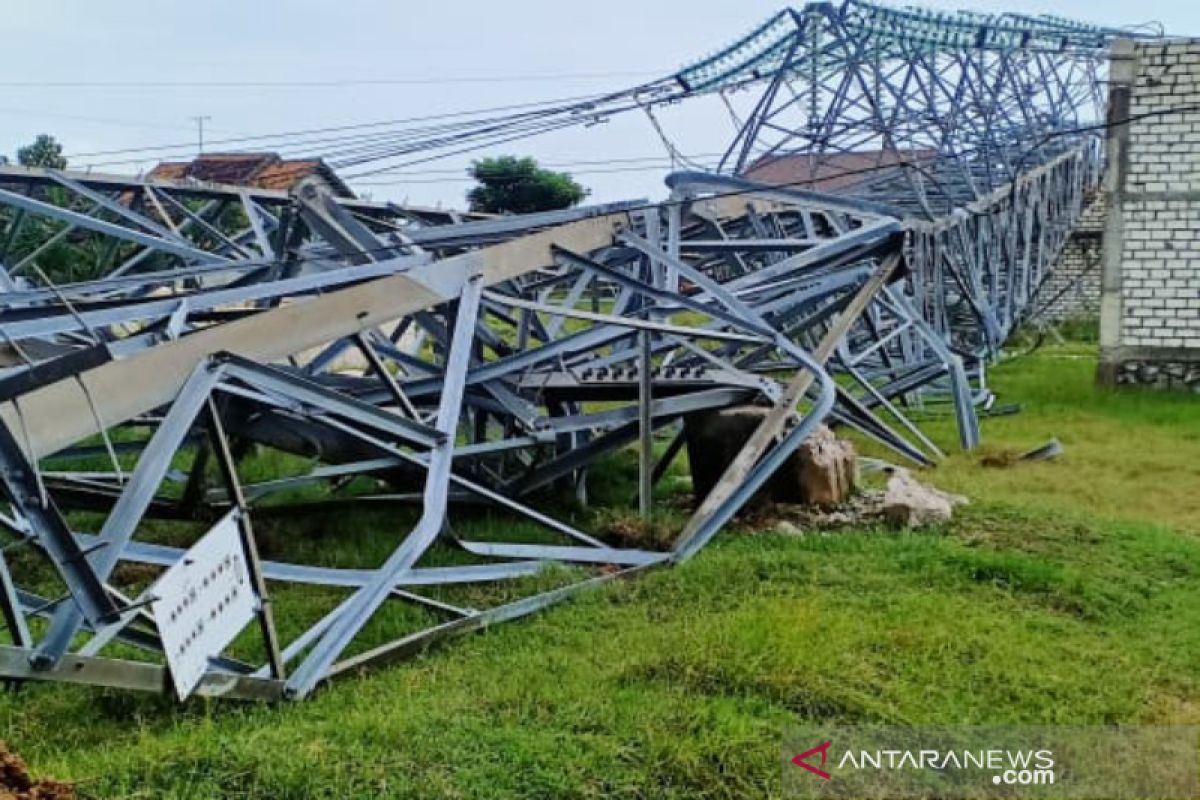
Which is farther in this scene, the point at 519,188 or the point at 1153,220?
the point at 519,188

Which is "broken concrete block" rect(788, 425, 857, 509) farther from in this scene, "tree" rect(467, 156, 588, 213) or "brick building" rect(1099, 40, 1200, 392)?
"tree" rect(467, 156, 588, 213)

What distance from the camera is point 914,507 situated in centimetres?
697

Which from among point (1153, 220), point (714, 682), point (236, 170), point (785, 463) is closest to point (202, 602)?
point (714, 682)

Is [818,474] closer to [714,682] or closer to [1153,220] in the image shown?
[714,682]

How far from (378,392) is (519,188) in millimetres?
28664

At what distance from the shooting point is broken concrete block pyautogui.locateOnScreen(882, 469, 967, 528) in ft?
22.8

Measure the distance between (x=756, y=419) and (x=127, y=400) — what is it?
4302 millimetres

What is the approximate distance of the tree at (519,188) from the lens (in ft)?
114

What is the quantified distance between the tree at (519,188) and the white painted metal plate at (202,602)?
31116mm

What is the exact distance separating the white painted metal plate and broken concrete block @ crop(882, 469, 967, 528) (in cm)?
419

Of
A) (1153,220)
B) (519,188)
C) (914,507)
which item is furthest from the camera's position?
(519,188)

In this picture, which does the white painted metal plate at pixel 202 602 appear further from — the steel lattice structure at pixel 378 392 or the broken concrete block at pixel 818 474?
the broken concrete block at pixel 818 474

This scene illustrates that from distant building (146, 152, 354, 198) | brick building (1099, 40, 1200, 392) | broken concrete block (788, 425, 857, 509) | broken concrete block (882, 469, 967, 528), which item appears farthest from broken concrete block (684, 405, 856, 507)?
distant building (146, 152, 354, 198)

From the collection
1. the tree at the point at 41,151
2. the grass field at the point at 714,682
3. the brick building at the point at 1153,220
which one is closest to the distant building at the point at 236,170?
the tree at the point at 41,151
